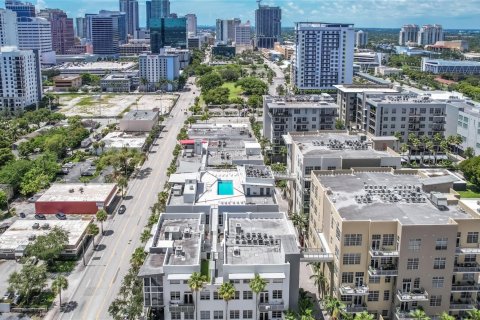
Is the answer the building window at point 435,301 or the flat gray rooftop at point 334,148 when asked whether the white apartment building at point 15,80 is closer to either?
the flat gray rooftop at point 334,148

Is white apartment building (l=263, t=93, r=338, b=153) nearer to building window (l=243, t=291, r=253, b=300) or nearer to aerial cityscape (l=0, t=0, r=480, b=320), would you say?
aerial cityscape (l=0, t=0, r=480, b=320)

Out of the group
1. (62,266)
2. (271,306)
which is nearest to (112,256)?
(62,266)

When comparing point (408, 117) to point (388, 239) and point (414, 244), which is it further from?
point (414, 244)

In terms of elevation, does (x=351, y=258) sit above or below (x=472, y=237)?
below

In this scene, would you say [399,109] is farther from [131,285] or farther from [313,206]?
[131,285]

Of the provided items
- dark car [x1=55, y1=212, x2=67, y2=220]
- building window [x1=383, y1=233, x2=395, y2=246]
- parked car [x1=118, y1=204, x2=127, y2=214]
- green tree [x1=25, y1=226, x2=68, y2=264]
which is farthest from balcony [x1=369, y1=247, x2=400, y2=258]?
dark car [x1=55, y1=212, x2=67, y2=220]

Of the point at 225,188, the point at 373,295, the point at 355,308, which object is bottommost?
the point at 355,308

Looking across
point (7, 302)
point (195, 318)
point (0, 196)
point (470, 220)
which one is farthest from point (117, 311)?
point (0, 196)
